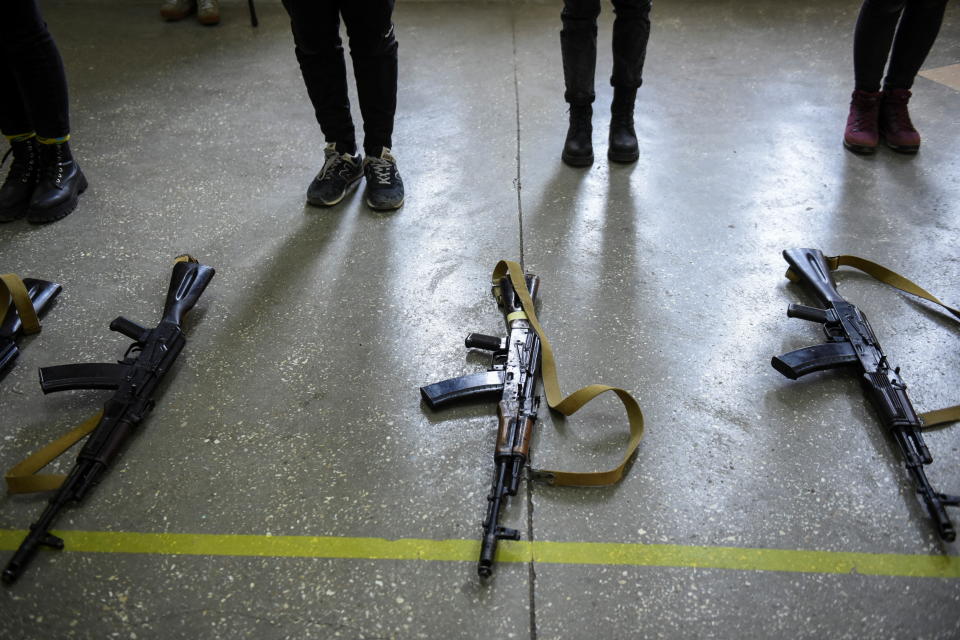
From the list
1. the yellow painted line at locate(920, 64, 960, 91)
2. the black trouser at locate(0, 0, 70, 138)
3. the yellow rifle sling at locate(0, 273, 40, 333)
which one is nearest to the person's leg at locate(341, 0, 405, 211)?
the black trouser at locate(0, 0, 70, 138)

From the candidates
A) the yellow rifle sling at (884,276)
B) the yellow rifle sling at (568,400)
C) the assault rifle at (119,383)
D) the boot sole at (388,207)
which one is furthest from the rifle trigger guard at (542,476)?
the boot sole at (388,207)

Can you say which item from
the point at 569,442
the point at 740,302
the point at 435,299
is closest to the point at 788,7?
the point at 740,302

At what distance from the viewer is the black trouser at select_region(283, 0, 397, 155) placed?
2.23 m

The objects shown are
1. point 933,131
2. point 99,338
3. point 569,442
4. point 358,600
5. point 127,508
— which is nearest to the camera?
point 358,600

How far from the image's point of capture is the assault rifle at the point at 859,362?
1.56 m

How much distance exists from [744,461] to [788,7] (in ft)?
12.6

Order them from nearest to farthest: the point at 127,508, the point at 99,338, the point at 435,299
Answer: the point at 127,508 < the point at 99,338 < the point at 435,299

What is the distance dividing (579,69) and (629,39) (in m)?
0.22

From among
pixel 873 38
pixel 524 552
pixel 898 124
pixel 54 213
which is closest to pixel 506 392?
pixel 524 552

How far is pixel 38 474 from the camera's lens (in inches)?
64.2

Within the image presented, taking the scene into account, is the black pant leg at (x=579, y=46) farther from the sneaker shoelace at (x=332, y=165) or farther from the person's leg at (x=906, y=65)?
the person's leg at (x=906, y=65)

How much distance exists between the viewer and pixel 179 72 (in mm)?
3783

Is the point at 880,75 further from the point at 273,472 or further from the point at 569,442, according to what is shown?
the point at 273,472

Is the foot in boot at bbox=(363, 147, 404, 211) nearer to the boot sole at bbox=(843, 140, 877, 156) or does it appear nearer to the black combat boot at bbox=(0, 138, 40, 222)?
the black combat boot at bbox=(0, 138, 40, 222)
